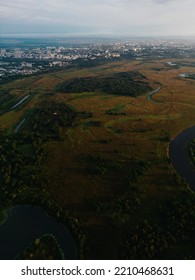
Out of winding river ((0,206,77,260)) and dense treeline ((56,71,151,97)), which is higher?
dense treeline ((56,71,151,97))

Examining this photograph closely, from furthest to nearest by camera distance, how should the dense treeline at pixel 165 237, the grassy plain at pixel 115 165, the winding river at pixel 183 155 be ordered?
the winding river at pixel 183 155 → the grassy plain at pixel 115 165 → the dense treeline at pixel 165 237

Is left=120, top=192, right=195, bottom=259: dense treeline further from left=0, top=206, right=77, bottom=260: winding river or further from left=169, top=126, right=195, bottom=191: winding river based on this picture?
left=169, top=126, right=195, bottom=191: winding river

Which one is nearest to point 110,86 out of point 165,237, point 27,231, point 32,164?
point 32,164

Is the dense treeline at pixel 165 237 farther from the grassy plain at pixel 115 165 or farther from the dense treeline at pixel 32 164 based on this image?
the dense treeline at pixel 32 164

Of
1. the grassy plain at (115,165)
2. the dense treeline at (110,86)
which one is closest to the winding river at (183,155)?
the grassy plain at (115,165)

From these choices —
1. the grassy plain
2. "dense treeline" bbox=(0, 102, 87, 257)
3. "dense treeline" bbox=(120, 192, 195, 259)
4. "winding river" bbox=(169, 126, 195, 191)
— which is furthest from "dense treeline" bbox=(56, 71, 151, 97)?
"dense treeline" bbox=(120, 192, 195, 259)

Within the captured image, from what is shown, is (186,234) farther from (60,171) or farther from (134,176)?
(60,171)

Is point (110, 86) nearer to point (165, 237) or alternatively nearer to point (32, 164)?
point (32, 164)

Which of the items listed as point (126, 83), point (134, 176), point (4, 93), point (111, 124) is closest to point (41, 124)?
point (111, 124)
